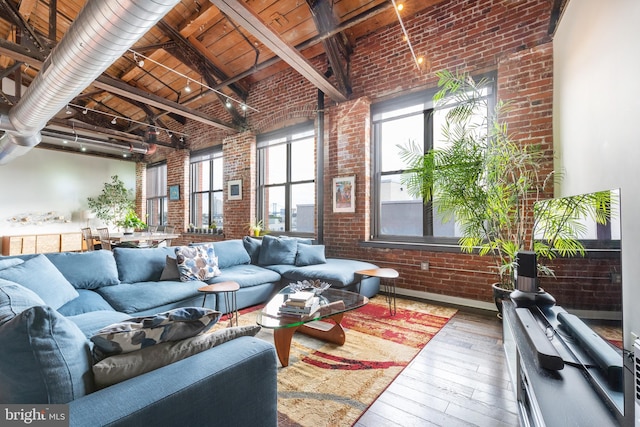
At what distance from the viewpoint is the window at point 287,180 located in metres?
5.46

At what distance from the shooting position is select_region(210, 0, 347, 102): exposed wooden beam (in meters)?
2.71

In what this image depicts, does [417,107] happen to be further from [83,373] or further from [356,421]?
[83,373]

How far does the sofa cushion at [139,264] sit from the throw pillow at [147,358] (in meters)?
2.34

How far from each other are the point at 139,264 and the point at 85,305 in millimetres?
886

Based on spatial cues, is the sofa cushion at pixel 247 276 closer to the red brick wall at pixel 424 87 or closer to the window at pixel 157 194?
the red brick wall at pixel 424 87

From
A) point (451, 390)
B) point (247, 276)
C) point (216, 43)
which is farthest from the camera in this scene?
point (216, 43)

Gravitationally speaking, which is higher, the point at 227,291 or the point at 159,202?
the point at 159,202

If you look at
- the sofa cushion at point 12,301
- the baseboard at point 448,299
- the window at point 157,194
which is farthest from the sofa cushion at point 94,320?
the window at point 157,194

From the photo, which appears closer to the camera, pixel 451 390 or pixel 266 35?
pixel 451 390

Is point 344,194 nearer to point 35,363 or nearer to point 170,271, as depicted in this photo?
point 170,271

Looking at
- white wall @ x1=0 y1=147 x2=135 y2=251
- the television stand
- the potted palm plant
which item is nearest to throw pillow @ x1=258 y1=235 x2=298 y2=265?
the potted palm plant

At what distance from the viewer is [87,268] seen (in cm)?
273

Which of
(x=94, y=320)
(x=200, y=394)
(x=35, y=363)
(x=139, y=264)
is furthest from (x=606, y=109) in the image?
(x=139, y=264)

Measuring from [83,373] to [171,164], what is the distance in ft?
25.9
